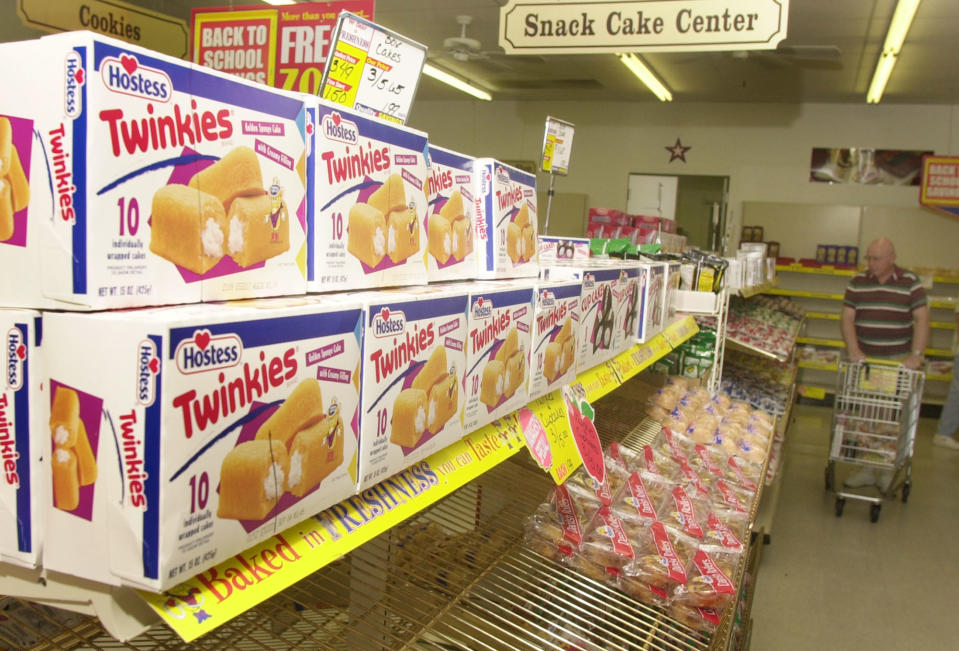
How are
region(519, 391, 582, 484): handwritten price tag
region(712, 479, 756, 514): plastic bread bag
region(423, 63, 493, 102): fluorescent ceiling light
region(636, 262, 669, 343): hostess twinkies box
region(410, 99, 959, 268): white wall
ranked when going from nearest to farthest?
region(519, 391, 582, 484): handwritten price tag < region(712, 479, 756, 514): plastic bread bag < region(636, 262, 669, 343): hostess twinkies box < region(423, 63, 493, 102): fluorescent ceiling light < region(410, 99, 959, 268): white wall

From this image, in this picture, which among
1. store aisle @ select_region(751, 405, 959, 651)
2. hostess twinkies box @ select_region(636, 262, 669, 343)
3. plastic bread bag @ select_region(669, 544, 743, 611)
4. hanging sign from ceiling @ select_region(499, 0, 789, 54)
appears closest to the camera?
plastic bread bag @ select_region(669, 544, 743, 611)

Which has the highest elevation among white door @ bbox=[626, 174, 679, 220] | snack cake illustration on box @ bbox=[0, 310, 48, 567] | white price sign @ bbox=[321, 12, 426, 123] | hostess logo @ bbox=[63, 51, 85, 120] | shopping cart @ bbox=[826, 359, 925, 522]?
white door @ bbox=[626, 174, 679, 220]

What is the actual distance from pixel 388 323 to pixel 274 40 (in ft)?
11.2

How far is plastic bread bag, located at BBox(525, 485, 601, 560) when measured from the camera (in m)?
1.76

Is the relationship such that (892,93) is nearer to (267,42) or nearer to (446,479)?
(267,42)

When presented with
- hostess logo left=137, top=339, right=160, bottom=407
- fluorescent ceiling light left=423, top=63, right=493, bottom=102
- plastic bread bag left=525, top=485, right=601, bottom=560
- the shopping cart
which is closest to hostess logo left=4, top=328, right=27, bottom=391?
hostess logo left=137, top=339, right=160, bottom=407

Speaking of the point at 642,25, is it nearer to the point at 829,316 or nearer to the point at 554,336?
the point at 554,336

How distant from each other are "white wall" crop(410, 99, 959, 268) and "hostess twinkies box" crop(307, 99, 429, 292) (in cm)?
1018

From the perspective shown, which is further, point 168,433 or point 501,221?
point 501,221

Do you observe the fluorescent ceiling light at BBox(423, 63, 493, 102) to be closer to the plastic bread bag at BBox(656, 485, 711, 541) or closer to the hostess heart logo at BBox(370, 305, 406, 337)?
the plastic bread bag at BBox(656, 485, 711, 541)

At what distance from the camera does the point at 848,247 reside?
32.5 feet

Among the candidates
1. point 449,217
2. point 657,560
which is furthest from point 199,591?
point 657,560

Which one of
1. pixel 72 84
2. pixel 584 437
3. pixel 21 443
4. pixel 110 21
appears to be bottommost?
pixel 584 437

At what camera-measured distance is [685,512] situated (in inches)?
76.2
